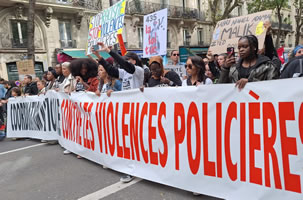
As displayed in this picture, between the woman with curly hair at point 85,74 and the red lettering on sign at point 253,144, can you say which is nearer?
the red lettering on sign at point 253,144

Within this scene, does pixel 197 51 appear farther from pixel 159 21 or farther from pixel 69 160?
pixel 69 160

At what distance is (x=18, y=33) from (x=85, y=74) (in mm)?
14251

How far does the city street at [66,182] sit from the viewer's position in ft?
9.57

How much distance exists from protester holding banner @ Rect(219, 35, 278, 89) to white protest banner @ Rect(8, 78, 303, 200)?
471 millimetres

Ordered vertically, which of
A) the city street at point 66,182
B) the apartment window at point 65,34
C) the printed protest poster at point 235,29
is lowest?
the city street at point 66,182

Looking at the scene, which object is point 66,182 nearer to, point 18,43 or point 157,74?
point 157,74

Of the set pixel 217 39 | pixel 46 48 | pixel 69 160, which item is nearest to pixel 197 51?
pixel 46 48

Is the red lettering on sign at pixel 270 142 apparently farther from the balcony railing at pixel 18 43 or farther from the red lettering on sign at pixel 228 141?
the balcony railing at pixel 18 43

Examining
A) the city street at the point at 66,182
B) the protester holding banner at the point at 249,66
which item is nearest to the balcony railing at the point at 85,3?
the city street at the point at 66,182

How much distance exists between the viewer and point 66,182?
339cm

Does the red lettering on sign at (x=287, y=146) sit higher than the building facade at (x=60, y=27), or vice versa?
the building facade at (x=60, y=27)

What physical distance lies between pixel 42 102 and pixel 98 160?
2405 mm

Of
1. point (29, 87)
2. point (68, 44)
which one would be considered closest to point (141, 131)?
point (29, 87)

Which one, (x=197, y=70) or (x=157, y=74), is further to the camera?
(x=157, y=74)
